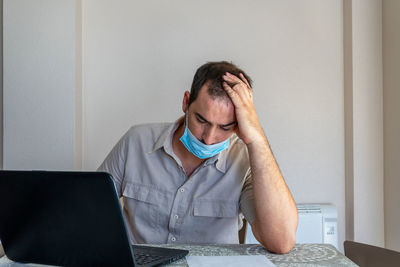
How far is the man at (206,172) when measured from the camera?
137 centimetres

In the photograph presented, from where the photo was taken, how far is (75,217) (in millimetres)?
867

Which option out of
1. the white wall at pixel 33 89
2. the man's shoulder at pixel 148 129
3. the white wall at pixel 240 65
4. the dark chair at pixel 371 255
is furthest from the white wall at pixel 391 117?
the white wall at pixel 33 89

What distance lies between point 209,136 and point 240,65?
1271 millimetres

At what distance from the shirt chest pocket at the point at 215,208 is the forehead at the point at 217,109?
1.04ft

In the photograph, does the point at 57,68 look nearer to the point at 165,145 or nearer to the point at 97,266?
the point at 165,145

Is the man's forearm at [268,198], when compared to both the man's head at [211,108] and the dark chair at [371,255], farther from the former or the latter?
the dark chair at [371,255]

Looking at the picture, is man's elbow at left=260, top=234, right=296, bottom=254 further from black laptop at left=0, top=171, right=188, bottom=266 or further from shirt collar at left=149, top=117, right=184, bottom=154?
shirt collar at left=149, top=117, right=184, bottom=154

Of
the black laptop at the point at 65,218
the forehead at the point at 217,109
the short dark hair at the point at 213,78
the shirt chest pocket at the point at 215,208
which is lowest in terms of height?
the shirt chest pocket at the point at 215,208

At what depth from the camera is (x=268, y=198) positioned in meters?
1.33

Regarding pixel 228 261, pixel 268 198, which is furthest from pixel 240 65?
pixel 228 261

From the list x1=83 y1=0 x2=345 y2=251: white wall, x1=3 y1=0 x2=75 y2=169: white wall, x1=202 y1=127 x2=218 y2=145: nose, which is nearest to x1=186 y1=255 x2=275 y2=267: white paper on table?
x1=202 y1=127 x2=218 y2=145: nose

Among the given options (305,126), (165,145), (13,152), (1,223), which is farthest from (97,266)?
(305,126)

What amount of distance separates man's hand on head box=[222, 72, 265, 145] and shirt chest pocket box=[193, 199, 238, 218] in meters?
0.27

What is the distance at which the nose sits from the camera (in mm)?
1427
